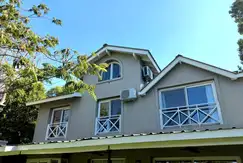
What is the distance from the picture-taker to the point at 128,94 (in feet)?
34.0

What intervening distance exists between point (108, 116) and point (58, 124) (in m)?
3.38

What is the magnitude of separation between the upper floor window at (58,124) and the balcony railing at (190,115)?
19.1 feet

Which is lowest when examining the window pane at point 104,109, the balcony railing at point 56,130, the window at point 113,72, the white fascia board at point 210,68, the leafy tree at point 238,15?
the balcony railing at point 56,130

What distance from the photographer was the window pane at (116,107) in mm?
10758

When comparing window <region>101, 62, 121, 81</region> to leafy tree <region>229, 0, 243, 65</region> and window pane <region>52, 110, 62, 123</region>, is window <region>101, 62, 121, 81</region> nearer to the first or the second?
window pane <region>52, 110, 62, 123</region>

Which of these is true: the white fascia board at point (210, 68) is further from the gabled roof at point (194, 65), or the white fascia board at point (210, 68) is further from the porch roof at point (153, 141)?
the porch roof at point (153, 141)

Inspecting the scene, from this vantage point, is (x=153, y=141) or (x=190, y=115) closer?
(x=153, y=141)

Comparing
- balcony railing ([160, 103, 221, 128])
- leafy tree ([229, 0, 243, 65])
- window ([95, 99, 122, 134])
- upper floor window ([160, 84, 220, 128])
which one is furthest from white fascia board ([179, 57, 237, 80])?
leafy tree ([229, 0, 243, 65])

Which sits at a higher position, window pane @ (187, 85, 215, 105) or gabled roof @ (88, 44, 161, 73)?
gabled roof @ (88, 44, 161, 73)

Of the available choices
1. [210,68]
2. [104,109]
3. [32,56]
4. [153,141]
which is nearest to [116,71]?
[104,109]

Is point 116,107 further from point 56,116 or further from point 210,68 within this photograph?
point 210,68

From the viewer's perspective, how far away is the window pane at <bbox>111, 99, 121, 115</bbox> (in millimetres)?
10758

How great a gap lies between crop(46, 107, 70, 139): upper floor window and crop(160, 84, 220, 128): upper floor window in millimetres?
5824

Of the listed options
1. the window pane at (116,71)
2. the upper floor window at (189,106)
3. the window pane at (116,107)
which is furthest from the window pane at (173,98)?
the window pane at (116,71)
